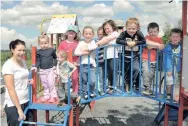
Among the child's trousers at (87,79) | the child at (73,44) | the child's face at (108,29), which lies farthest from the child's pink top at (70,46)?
the child's face at (108,29)

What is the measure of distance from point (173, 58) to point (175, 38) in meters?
0.31

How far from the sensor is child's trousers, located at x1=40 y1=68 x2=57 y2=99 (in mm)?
4414

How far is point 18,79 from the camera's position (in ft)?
11.7

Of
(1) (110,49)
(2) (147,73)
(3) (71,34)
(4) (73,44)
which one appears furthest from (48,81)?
(2) (147,73)

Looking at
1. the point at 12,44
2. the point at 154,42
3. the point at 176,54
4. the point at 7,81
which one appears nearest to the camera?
the point at 7,81

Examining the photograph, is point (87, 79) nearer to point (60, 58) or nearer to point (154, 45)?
point (60, 58)

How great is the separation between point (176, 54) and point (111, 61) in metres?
1.04

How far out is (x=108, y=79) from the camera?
186 inches

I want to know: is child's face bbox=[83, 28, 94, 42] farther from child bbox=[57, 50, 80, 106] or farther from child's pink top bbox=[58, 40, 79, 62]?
child bbox=[57, 50, 80, 106]

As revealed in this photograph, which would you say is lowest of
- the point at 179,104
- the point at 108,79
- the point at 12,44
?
the point at 179,104

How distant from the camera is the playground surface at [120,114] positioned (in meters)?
6.10

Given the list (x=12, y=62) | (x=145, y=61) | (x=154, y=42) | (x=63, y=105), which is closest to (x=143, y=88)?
(x=145, y=61)

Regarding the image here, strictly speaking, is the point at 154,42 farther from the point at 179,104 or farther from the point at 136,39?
the point at 179,104

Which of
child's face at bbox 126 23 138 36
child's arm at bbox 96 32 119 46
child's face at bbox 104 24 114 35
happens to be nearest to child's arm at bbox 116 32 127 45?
child's face at bbox 126 23 138 36
